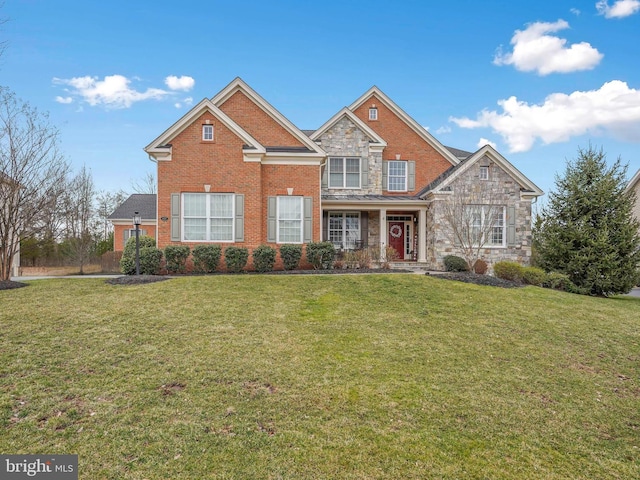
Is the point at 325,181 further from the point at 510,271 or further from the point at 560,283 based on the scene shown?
the point at 560,283

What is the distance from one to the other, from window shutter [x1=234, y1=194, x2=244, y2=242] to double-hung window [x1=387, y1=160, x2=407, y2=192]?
9101 millimetres

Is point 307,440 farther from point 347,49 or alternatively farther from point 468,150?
point 468,150

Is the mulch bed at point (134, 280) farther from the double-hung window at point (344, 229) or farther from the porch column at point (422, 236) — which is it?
the porch column at point (422, 236)

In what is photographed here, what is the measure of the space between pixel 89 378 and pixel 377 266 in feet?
40.9

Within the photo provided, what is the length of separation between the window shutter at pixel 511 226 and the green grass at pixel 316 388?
27.7 feet

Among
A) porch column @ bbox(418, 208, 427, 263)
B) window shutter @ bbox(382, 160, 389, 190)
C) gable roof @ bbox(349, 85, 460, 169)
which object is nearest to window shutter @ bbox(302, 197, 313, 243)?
window shutter @ bbox(382, 160, 389, 190)

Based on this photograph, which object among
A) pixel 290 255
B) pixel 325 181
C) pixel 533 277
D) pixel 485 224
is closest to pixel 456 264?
pixel 485 224

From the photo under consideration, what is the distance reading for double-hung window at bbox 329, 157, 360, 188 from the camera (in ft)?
62.1

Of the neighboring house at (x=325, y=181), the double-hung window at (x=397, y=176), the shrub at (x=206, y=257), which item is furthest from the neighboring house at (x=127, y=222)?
the double-hung window at (x=397, y=176)

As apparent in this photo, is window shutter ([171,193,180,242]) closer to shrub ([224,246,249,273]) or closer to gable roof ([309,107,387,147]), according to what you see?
shrub ([224,246,249,273])

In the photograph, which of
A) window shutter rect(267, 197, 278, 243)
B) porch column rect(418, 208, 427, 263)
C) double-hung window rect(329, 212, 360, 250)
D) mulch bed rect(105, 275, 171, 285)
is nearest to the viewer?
mulch bed rect(105, 275, 171, 285)

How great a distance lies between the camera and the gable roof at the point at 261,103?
607 inches

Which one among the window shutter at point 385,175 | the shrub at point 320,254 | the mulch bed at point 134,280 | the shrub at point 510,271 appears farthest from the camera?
the window shutter at point 385,175

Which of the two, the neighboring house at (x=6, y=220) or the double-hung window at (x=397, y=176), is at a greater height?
the double-hung window at (x=397, y=176)
